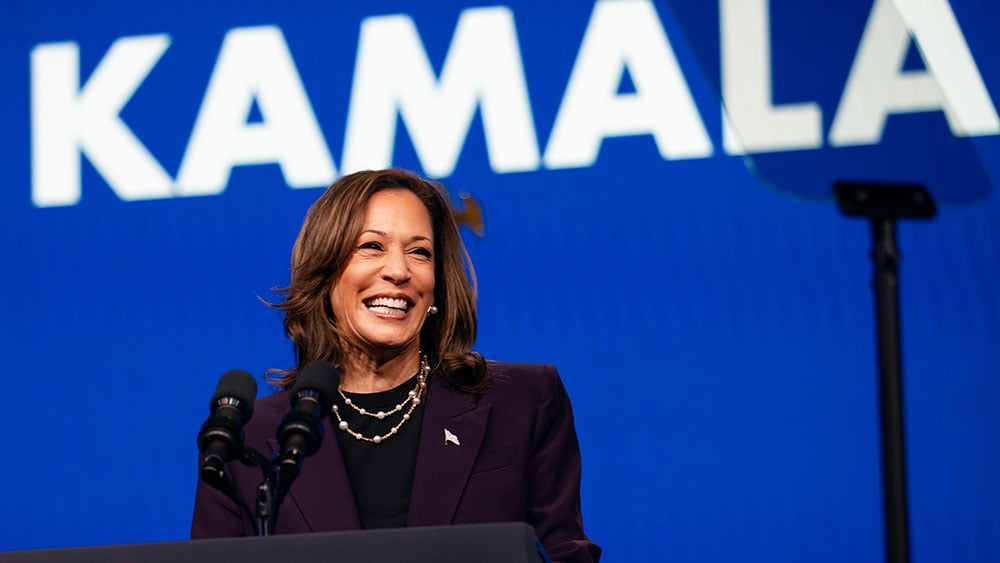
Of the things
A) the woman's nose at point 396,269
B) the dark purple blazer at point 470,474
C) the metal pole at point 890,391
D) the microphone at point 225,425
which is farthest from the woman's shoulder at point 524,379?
the microphone at point 225,425

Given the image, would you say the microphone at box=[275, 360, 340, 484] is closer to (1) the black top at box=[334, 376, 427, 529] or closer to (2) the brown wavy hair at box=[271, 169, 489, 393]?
(1) the black top at box=[334, 376, 427, 529]

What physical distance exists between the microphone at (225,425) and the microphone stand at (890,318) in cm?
87

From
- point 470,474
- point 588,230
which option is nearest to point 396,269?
point 470,474

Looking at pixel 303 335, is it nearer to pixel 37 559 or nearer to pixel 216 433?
pixel 216 433

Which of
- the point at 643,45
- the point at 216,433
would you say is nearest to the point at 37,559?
the point at 216,433

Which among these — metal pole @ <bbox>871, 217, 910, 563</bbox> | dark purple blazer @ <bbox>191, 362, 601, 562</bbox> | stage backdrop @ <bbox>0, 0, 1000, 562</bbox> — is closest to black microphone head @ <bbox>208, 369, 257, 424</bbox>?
dark purple blazer @ <bbox>191, 362, 601, 562</bbox>

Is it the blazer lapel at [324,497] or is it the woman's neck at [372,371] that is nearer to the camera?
the blazer lapel at [324,497]

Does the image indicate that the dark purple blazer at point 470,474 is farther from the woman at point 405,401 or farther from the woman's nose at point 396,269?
the woman's nose at point 396,269

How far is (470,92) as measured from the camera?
330cm

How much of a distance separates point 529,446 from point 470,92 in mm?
1345

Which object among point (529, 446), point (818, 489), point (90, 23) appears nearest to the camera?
point (529, 446)

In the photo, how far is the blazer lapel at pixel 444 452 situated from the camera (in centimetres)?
209

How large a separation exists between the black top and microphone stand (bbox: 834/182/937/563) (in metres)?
0.78

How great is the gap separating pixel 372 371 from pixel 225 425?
80 centimetres
